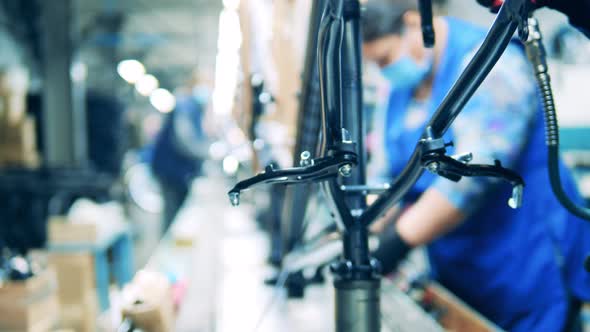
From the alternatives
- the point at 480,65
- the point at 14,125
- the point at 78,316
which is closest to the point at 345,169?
the point at 480,65

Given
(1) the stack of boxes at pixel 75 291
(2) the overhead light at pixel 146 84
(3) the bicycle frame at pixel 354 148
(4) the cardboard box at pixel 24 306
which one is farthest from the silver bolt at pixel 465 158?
(2) the overhead light at pixel 146 84

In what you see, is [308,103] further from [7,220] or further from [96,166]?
[96,166]

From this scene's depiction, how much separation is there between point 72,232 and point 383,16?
2033 mm

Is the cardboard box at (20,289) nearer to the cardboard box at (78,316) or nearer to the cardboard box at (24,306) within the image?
the cardboard box at (24,306)

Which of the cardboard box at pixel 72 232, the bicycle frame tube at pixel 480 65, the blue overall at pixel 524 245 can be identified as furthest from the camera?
the cardboard box at pixel 72 232

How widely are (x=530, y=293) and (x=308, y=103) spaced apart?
80 centimetres

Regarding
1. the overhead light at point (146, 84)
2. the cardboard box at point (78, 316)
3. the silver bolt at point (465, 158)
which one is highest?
the overhead light at point (146, 84)

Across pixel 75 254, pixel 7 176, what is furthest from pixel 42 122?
pixel 75 254

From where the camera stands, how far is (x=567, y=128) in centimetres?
325

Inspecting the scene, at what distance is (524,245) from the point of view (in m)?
1.17

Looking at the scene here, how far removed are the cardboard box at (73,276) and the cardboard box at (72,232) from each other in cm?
12

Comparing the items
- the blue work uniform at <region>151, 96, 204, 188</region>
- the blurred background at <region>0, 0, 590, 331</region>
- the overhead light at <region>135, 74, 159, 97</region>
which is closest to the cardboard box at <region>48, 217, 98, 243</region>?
the blurred background at <region>0, 0, 590, 331</region>

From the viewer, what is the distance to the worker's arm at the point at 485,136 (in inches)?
41.3

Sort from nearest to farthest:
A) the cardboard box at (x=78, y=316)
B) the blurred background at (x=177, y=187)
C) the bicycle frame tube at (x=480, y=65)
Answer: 1. the bicycle frame tube at (x=480, y=65)
2. the blurred background at (x=177, y=187)
3. the cardboard box at (x=78, y=316)
